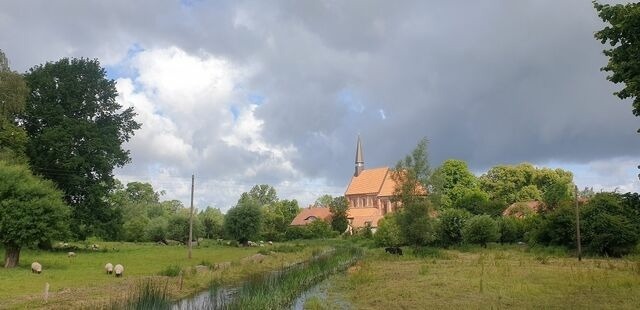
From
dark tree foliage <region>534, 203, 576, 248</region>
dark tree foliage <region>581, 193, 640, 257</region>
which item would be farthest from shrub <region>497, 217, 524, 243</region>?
dark tree foliage <region>581, 193, 640, 257</region>

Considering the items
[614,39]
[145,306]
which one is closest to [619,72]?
[614,39]

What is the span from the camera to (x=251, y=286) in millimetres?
17453

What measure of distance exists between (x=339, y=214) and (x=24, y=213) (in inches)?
2698

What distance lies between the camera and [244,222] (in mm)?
61750

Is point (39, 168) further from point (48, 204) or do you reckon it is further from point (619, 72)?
point (619, 72)

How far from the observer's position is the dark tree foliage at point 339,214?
89.1 meters

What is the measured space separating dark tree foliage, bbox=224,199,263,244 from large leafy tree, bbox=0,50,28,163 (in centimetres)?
2850

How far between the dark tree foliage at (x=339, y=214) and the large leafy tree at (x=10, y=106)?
5779 cm

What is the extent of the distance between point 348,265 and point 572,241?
16.5m

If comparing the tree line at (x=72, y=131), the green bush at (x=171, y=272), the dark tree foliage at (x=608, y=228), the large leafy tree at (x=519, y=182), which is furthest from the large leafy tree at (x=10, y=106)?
the large leafy tree at (x=519, y=182)

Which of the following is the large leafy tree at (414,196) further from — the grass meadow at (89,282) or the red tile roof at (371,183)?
the red tile roof at (371,183)

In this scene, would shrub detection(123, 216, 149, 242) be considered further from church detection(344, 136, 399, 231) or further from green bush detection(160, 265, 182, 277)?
green bush detection(160, 265, 182, 277)

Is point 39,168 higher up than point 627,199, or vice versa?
point 39,168

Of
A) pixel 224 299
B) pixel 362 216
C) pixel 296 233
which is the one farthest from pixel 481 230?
pixel 362 216
